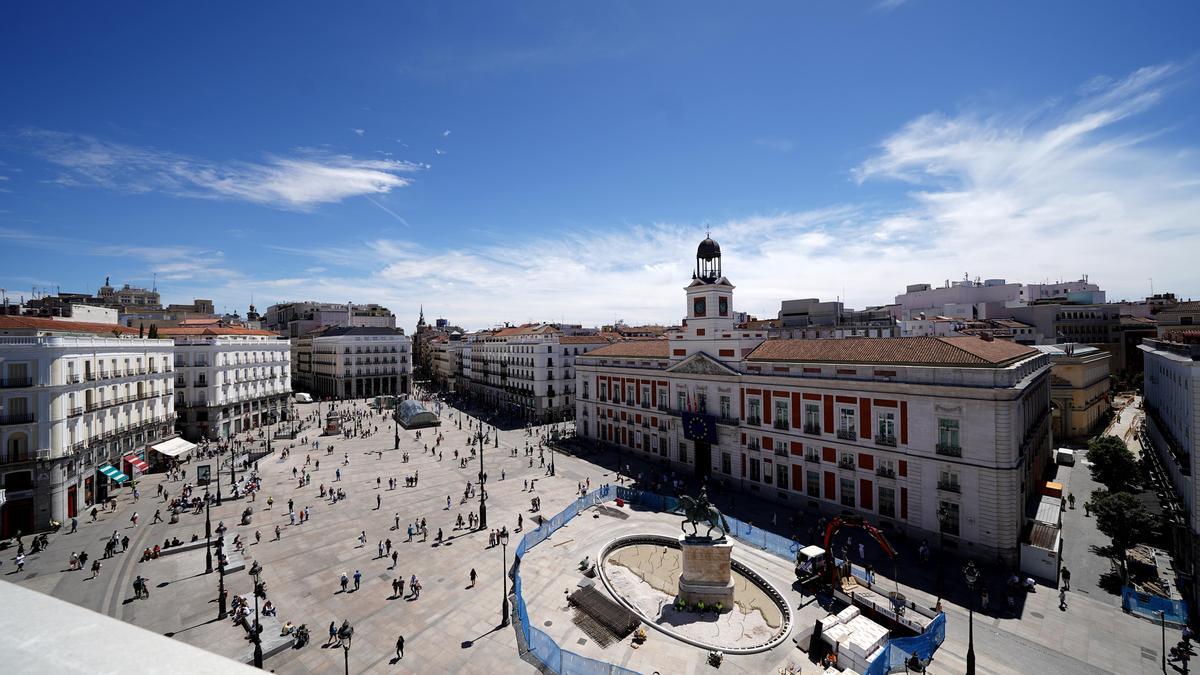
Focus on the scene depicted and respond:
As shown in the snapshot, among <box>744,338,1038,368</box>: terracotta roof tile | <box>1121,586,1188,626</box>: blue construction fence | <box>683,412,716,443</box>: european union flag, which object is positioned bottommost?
<box>1121,586,1188,626</box>: blue construction fence

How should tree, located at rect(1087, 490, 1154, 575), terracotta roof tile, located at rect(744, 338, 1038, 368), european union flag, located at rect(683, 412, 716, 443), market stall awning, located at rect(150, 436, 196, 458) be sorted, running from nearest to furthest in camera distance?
1. tree, located at rect(1087, 490, 1154, 575)
2. terracotta roof tile, located at rect(744, 338, 1038, 368)
3. european union flag, located at rect(683, 412, 716, 443)
4. market stall awning, located at rect(150, 436, 196, 458)

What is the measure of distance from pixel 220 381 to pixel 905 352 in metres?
71.4

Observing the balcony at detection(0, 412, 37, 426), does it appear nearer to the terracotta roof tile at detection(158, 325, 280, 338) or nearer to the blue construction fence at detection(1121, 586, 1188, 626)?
the terracotta roof tile at detection(158, 325, 280, 338)

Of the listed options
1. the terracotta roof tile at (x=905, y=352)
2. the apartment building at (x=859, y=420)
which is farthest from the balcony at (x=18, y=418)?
the terracotta roof tile at (x=905, y=352)

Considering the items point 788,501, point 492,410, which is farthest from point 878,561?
point 492,410

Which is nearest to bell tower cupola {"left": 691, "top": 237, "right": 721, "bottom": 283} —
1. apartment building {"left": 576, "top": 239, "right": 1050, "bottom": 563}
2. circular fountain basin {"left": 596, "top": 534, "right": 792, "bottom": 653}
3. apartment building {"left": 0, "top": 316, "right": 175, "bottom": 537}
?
apartment building {"left": 576, "top": 239, "right": 1050, "bottom": 563}

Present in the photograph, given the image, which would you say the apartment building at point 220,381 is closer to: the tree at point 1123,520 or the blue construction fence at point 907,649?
the blue construction fence at point 907,649

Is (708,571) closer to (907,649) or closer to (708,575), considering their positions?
(708,575)

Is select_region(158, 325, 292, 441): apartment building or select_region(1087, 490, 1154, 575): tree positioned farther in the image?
select_region(158, 325, 292, 441): apartment building

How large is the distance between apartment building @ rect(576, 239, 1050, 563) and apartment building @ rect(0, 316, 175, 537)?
141 ft

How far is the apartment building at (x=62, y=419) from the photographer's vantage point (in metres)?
34.2

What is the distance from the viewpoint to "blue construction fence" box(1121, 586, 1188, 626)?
2300 centimetres

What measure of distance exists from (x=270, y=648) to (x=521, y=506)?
18789 millimetres

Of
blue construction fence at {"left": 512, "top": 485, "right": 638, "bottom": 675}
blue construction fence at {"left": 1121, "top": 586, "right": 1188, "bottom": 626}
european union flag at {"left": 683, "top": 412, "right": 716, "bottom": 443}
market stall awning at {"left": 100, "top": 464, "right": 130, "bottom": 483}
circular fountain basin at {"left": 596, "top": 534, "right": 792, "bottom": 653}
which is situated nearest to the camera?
blue construction fence at {"left": 512, "top": 485, "right": 638, "bottom": 675}
